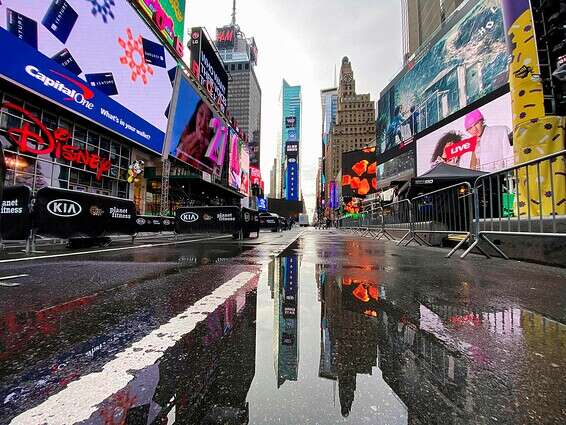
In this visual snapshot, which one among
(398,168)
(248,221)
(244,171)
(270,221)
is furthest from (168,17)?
(398,168)

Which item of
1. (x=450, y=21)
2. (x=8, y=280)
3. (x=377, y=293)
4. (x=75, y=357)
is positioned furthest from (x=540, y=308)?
(x=450, y=21)

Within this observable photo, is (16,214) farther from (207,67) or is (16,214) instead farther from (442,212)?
(207,67)

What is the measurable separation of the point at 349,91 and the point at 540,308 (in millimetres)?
147790

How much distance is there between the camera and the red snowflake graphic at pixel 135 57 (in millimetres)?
23989

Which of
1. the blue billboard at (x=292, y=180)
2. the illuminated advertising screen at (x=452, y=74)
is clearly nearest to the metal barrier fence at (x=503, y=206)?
the illuminated advertising screen at (x=452, y=74)

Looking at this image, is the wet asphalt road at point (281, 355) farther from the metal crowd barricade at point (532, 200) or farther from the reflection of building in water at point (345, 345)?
the metal crowd barricade at point (532, 200)

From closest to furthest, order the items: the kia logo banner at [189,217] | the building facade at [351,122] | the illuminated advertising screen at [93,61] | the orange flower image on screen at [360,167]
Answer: the kia logo banner at [189,217]
the illuminated advertising screen at [93,61]
the orange flower image on screen at [360,167]
the building facade at [351,122]

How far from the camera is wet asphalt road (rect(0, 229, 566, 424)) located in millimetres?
1024

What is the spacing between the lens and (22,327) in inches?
73.5

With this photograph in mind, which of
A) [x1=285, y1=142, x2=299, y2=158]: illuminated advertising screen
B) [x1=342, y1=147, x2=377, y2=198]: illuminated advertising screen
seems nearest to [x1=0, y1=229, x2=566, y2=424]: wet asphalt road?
[x1=342, y1=147, x2=377, y2=198]: illuminated advertising screen

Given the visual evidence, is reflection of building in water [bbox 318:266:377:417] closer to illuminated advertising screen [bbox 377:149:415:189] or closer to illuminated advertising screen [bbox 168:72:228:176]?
illuminated advertising screen [bbox 168:72:228:176]

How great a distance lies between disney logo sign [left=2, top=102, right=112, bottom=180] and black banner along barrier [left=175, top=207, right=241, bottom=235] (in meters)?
10.7

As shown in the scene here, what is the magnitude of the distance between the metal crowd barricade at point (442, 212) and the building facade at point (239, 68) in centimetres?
12190

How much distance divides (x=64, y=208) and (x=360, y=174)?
8543 centimetres
